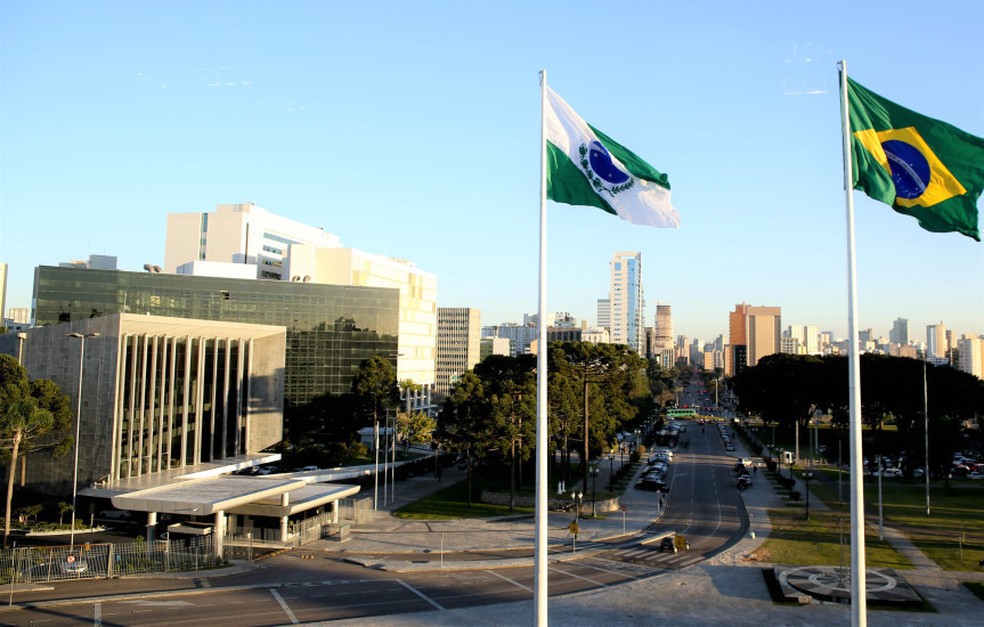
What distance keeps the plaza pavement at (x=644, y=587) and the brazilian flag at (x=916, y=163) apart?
64.3 ft

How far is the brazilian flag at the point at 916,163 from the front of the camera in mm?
16922

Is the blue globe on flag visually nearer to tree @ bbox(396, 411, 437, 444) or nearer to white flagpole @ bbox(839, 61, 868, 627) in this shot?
white flagpole @ bbox(839, 61, 868, 627)

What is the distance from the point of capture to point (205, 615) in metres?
31.2

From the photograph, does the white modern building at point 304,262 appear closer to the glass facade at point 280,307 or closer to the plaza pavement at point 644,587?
the glass facade at point 280,307

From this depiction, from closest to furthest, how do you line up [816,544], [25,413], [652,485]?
1. [25,413]
2. [816,544]
3. [652,485]

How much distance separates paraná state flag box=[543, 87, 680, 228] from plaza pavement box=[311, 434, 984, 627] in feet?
63.0

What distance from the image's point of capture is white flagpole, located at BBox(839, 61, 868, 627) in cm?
1547

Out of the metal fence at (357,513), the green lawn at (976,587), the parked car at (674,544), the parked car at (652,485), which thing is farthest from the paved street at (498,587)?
the parked car at (652,485)

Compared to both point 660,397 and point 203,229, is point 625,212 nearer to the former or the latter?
point 203,229

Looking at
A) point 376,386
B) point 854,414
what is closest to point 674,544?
point 854,414

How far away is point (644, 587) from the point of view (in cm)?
3584

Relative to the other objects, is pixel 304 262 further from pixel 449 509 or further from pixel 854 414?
pixel 854 414

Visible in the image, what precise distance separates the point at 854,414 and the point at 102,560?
121 ft

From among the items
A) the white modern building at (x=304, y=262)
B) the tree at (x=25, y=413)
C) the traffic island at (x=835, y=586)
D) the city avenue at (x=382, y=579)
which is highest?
the white modern building at (x=304, y=262)
